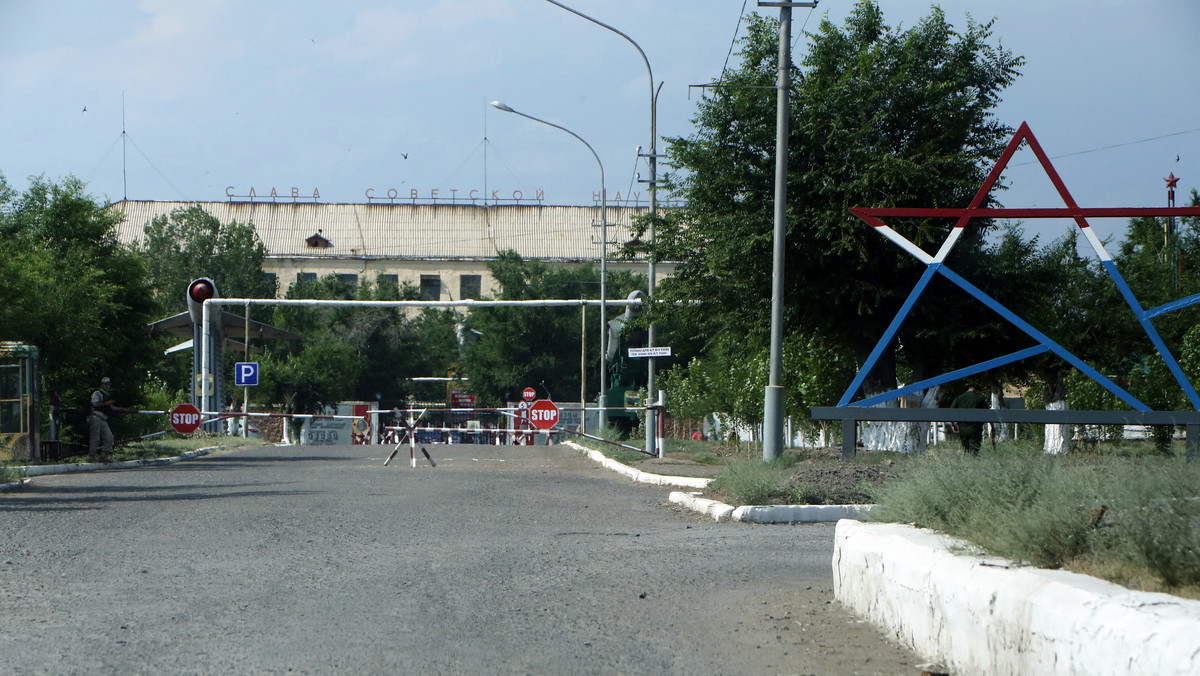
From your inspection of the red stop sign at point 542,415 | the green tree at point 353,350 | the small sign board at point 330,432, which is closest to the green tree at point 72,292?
the red stop sign at point 542,415

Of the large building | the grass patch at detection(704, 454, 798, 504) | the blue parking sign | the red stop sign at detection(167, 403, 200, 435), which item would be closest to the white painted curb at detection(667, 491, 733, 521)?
the grass patch at detection(704, 454, 798, 504)

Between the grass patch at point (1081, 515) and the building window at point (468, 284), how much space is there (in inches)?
3276

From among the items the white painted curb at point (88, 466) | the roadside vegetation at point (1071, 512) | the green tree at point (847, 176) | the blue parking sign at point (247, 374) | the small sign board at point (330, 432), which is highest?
the green tree at point (847, 176)

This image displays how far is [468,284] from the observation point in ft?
297

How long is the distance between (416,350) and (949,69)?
60761 millimetres

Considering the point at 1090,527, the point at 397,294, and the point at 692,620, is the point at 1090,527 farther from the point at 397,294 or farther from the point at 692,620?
the point at 397,294

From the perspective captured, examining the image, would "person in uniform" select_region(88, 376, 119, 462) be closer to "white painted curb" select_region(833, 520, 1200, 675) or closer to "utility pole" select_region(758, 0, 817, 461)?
"utility pole" select_region(758, 0, 817, 461)

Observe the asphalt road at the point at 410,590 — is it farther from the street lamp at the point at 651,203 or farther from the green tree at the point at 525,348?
the green tree at the point at 525,348

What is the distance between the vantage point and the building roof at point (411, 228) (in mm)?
88688

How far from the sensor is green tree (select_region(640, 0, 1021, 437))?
1998 centimetres

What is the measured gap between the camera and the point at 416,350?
78438mm

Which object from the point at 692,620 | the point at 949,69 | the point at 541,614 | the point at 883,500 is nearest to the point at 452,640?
the point at 541,614

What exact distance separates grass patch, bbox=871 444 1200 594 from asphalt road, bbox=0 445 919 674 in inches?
31.6

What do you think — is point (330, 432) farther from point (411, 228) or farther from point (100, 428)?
point (411, 228)
